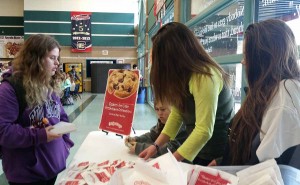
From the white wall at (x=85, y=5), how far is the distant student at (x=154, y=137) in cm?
1259

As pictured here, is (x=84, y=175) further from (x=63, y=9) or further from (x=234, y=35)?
(x=63, y=9)

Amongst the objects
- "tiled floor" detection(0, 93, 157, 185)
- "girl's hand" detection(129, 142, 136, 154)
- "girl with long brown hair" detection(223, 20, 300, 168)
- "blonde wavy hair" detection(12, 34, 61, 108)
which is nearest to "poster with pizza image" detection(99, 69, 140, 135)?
"girl's hand" detection(129, 142, 136, 154)

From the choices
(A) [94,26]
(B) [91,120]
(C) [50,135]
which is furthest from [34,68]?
(A) [94,26]

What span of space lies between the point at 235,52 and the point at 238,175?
1.55 m

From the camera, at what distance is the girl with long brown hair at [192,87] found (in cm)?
125

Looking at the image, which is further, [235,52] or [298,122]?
[235,52]

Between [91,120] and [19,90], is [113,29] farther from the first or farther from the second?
[19,90]

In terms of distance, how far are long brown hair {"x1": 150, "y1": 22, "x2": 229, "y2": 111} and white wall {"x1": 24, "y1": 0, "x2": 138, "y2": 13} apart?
1305cm

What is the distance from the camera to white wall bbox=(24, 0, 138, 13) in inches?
538

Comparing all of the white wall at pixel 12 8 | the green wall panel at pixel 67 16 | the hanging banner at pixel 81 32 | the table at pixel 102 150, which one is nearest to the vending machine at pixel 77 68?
the hanging banner at pixel 81 32

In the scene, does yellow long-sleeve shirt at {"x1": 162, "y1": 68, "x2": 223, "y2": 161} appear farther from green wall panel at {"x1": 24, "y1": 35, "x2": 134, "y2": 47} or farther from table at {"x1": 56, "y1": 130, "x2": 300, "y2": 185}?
green wall panel at {"x1": 24, "y1": 35, "x2": 134, "y2": 47}

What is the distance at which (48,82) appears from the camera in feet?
5.51

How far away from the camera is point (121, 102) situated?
2.46 m

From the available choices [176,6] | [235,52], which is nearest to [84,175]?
[235,52]
